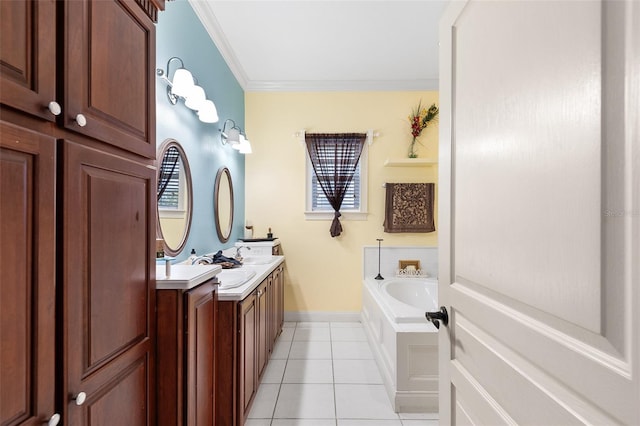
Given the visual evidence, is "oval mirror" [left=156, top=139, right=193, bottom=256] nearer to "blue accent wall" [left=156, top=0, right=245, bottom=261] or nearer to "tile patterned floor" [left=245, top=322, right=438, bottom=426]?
"blue accent wall" [left=156, top=0, right=245, bottom=261]

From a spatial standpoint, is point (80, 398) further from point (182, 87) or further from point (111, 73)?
point (182, 87)

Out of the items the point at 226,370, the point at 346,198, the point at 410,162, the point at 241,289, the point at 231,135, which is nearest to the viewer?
the point at 226,370

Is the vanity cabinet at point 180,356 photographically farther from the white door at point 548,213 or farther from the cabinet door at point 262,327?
the white door at point 548,213

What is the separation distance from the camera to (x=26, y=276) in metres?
0.58

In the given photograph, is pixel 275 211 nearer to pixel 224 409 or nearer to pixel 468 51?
pixel 224 409

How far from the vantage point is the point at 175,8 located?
1943 millimetres

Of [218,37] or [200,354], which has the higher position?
[218,37]

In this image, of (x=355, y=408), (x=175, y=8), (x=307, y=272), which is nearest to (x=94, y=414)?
(x=355, y=408)

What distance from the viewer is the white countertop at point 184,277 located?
107 cm

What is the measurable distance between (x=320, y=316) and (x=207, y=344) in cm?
246

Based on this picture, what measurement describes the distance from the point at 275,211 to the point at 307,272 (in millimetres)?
874

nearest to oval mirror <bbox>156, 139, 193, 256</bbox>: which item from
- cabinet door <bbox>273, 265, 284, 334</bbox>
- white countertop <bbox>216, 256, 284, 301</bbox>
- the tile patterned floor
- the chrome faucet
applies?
the chrome faucet

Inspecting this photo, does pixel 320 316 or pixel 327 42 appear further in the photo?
pixel 320 316

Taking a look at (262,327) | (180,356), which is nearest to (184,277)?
(180,356)
